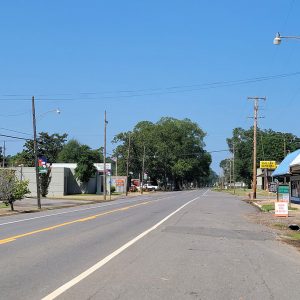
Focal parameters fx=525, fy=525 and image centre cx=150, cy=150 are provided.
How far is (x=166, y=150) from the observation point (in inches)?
5138

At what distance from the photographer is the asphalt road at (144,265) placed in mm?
8586

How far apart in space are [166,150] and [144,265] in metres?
119

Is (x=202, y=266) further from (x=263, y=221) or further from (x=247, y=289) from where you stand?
(x=263, y=221)

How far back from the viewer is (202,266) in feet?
37.2

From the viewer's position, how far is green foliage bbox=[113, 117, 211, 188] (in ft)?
406

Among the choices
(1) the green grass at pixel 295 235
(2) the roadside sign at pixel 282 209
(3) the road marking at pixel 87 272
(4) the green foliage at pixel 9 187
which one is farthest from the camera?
(4) the green foliage at pixel 9 187

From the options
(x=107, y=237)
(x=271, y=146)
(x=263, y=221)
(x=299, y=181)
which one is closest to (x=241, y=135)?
(x=271, y=146)

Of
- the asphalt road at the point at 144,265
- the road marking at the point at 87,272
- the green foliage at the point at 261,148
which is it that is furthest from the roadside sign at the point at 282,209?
the green foliage at the point at 261,148

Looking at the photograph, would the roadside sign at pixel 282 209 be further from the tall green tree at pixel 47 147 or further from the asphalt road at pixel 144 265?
the tall green tree at pixel 47 147

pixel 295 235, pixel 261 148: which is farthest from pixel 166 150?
pixel 295 235

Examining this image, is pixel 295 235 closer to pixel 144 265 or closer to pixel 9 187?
pixel 144 265

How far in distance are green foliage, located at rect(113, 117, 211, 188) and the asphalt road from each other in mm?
99899

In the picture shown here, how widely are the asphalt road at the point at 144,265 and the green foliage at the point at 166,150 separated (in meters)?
99.9

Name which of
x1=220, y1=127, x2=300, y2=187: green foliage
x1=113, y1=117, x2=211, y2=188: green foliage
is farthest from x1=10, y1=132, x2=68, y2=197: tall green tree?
x1=220, y1=127, x2=300, y2=187: green foliage
